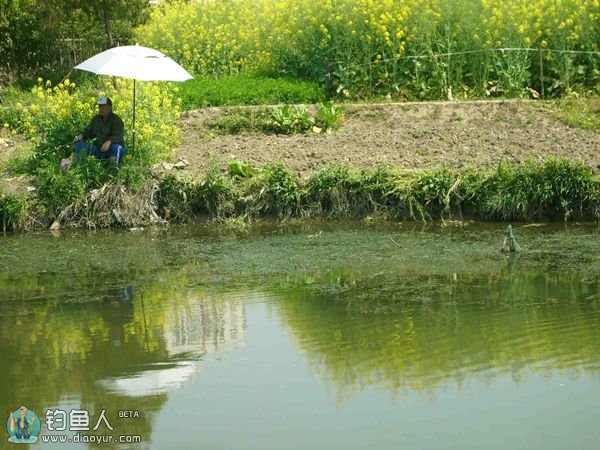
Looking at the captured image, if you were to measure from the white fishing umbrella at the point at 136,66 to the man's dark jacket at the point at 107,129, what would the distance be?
770mm

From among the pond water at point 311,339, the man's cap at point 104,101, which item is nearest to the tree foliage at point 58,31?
the man's cap at point 104,101

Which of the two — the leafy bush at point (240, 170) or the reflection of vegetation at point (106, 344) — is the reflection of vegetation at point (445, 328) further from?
the leafy bush at point (240, 170)

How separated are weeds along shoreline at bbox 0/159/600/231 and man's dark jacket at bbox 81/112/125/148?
617 millimetres

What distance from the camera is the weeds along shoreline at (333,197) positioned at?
1473 cm

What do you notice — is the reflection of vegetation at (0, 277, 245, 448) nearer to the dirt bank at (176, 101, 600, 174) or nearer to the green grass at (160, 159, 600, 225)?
the green grass at (160, 159, 600, 225)

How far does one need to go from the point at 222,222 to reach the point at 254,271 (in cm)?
339

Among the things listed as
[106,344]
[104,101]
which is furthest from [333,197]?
[106,344]

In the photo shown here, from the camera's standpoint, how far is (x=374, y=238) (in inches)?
551

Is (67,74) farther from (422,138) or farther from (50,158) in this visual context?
(422,138)

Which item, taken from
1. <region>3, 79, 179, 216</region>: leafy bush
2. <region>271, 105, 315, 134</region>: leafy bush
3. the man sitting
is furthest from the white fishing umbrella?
<region>271, 105, 315, 134</region>: leafy bush

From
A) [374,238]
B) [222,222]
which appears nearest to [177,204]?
[222,222]

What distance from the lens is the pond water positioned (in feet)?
24.5

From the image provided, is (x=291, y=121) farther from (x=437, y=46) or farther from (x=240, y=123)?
(x=437, y=46)

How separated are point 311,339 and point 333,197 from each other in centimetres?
618
